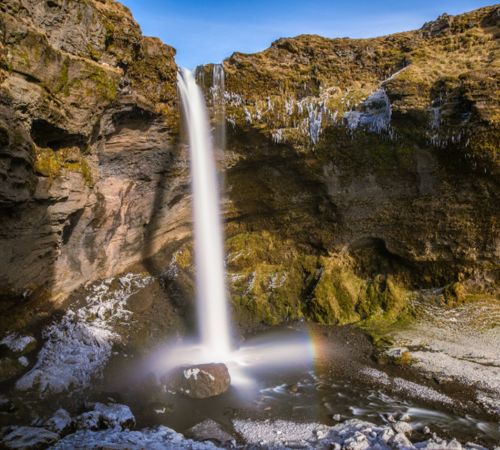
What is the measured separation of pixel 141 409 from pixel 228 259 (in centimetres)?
1067

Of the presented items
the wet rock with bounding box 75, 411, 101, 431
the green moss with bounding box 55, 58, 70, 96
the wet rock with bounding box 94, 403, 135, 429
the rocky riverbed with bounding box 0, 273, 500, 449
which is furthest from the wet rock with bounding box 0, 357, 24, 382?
the green moss with bounding box 55, 58, 70, 96

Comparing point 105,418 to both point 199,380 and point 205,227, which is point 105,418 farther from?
point 205,227

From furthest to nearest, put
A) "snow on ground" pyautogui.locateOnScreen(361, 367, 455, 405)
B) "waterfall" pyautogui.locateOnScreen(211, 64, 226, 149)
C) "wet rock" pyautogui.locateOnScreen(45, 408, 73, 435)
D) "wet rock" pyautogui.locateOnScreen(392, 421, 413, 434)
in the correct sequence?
1. "waterfall" pyautogui.locateOnScreen(211, 64, 226, 149)
2. "snow on ground" pyautogui.locateOnScreen(361, 367, 455, 405)
3. "wet rock" pyautogui.locateOnScreen(392, 421, 413, 434)
4. "wet rock" pyautogui.locateOnScreen(45, 408, 73, 435)

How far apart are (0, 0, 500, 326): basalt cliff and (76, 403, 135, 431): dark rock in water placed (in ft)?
17.5

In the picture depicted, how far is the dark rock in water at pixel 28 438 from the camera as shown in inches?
379

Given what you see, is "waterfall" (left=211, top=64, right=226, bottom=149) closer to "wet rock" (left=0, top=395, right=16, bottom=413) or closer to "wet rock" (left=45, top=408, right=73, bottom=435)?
"wet rock" (left=45, top=408, right=73, bottom=435)

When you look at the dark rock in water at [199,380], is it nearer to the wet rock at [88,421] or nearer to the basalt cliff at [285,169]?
the wet rock at [88,421]

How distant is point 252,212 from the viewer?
22656 mm

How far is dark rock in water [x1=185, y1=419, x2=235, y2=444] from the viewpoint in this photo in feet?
36.2

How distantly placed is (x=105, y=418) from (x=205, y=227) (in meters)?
11.5

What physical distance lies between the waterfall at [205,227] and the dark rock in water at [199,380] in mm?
3370

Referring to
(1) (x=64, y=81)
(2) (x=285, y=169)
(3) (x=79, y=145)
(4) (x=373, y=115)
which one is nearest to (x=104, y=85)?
(1) (x=64, y=81)

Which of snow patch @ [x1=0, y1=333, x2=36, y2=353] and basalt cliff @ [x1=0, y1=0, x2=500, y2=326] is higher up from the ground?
basalt cliff @ [x1=0, y1=0, x2=500, y2=326]

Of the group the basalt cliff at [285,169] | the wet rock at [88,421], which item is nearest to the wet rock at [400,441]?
the wet rock at [88,421]
